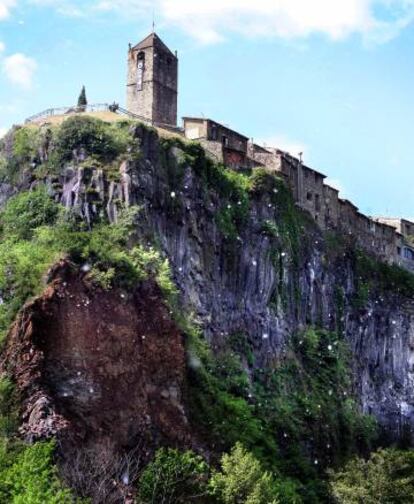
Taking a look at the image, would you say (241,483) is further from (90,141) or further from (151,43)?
(151,43)

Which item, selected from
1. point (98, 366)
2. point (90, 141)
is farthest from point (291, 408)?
point (90, 141)

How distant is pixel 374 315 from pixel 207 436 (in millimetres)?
29749

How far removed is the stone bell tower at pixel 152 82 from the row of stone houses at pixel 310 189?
2.00 m

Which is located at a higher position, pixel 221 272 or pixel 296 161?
pixel 296 161

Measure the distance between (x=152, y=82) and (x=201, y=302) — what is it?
17493 millimetres

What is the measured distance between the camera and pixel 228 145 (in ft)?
209

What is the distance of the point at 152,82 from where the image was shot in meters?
63.7

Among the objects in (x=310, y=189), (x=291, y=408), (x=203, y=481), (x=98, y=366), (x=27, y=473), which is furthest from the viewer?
(x=310, y=189)

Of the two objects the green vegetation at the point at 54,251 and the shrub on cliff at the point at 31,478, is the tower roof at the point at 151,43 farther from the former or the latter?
the shrub on cliff at the point at 31,478

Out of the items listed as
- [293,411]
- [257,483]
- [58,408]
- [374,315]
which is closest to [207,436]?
[257,483]

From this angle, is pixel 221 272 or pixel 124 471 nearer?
pixel 124 471

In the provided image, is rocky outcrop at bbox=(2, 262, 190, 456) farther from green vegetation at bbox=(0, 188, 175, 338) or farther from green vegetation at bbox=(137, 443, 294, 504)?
green vegetation at bbox=(137, 443, 294, 504)

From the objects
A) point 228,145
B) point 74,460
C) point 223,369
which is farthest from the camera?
point 228,145

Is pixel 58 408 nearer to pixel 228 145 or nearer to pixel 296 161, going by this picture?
pixel 228 145
